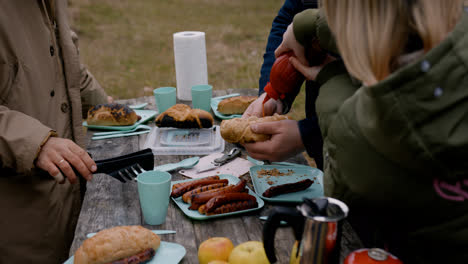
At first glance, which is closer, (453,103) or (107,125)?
(453,103)

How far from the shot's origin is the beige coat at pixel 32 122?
6.00 ft

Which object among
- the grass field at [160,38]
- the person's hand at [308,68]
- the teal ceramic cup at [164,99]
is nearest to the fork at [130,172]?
the person's hand at [308,68]

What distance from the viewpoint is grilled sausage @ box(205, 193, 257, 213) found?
167 cm

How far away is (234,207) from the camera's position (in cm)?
169

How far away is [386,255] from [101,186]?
54.7 inches

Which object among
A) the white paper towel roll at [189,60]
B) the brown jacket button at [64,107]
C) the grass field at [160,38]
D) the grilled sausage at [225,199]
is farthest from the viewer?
the grass field at [160,38]

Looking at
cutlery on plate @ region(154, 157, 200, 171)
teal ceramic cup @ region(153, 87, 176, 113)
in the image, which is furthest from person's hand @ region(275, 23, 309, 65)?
teal ceramic cup @ region(153, 87, 176, 113)

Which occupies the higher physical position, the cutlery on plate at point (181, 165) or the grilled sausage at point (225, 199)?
the grilled sausage at point (225, 199)

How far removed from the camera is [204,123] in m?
2.66

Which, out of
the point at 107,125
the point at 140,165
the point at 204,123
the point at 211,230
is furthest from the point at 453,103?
the point at 107,125

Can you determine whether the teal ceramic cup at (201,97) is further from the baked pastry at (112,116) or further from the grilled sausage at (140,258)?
the grilled sausage at (140,258)

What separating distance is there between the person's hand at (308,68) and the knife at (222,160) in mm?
653

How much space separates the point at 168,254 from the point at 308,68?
0.99 m

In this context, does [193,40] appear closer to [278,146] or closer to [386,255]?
[278,146]
